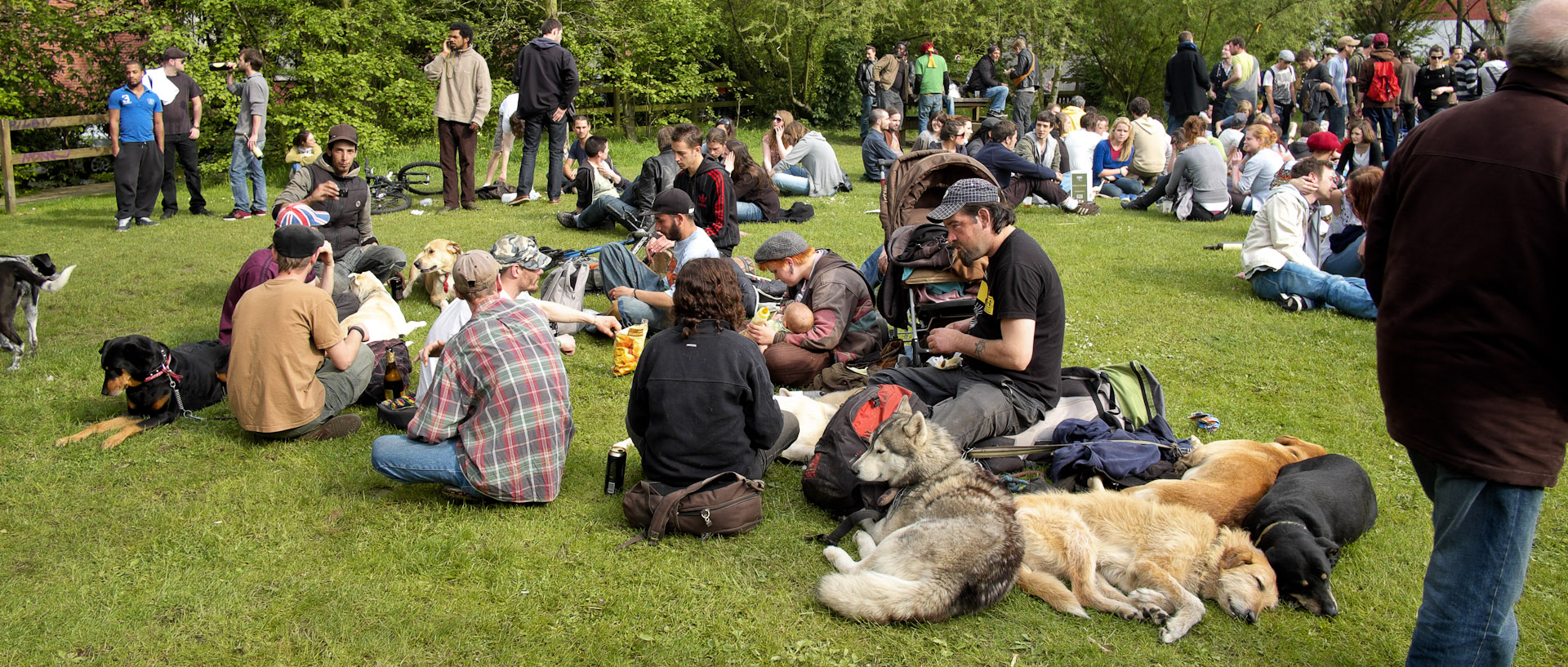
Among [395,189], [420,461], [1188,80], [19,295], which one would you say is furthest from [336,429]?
[1188,80]

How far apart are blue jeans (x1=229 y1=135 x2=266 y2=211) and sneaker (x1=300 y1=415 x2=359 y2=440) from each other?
28.0 ft

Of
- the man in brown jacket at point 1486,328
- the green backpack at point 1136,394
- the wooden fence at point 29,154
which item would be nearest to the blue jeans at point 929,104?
the wooden fence at point 29,154

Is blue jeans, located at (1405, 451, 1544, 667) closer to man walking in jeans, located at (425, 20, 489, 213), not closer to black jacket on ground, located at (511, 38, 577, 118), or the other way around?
black jacket on ground, located at (511, 38, 577, 118)

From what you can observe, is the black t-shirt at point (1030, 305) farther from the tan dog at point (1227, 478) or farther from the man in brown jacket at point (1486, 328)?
the man in brown jacket at point (1486, 328)

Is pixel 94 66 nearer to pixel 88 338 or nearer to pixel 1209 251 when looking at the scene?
pixel 88 338

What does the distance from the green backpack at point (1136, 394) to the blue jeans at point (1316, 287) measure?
3.45 metres

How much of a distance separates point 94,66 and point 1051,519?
18741mm

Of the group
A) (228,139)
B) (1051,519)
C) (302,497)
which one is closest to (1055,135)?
(1051,519)

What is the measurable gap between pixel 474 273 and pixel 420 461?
0.96 metres

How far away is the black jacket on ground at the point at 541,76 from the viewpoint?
40.4 feet

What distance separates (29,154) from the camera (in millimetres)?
13289

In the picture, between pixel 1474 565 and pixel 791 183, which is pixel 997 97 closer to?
pixel 791 183

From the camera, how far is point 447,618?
12.3 feet

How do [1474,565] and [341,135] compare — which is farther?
[341,135]
